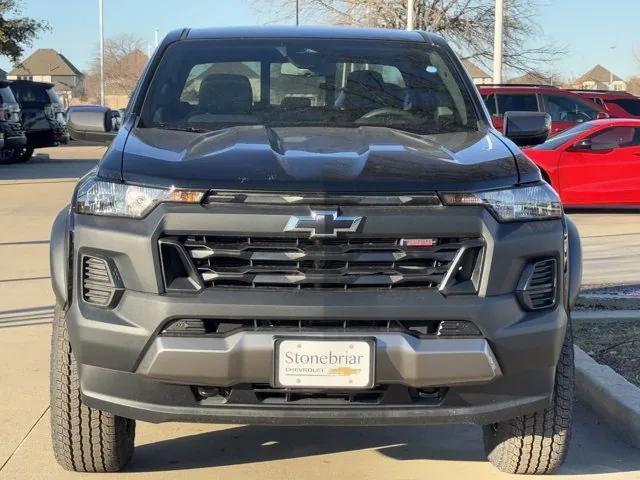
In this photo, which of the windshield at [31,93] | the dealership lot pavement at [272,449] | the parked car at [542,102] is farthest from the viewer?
the windshield at [31,93]

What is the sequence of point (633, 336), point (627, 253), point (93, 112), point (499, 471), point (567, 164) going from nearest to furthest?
point (499, 471) < point (93, 112) < point (633, 336) < point (627, 253) < point (567, 164)

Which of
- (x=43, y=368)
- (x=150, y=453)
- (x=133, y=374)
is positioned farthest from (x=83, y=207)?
(x=43, y=368)

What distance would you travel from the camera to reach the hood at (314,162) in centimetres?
352

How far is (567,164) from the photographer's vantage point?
46.7ft

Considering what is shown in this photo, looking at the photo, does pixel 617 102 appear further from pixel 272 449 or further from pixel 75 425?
pixel 75 425

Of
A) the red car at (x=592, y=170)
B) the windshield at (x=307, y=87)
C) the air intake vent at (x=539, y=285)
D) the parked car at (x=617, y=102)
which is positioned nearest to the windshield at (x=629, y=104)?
the parked car at (x=617, y=102)

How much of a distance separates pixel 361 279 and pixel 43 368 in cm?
288

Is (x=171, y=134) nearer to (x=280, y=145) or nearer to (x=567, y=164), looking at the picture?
(x=280, y=145)

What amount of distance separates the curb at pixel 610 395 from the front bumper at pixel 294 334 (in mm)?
1304

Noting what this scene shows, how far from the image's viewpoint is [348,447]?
463 centimetres

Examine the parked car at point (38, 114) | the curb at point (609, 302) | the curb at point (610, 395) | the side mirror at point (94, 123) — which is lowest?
the parked car at point (38, 114)

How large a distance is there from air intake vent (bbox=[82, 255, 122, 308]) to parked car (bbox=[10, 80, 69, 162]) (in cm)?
2209

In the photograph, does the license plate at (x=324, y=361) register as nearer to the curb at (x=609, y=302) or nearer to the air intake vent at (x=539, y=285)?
the air intake vent at (x=539, y=285)

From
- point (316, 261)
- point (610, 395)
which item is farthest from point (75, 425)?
point (610, 395)
